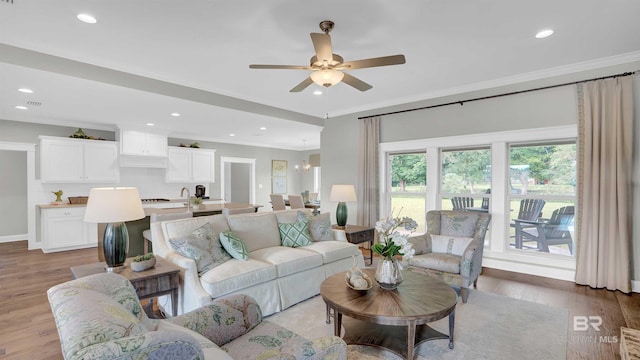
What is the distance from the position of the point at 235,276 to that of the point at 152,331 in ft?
5.45

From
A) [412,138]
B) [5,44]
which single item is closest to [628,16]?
[412,138]

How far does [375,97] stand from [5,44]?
464 centimetres

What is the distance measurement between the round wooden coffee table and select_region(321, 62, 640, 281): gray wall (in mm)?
2913

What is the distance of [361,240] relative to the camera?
4.49 metres

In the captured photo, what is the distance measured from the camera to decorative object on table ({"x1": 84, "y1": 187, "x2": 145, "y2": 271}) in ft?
7.82

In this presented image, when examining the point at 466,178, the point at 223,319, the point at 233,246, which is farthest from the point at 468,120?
the point at 223,319

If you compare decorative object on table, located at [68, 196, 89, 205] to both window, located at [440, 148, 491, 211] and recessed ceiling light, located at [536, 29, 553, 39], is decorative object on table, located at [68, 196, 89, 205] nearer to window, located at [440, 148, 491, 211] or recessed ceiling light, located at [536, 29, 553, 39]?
window, located at [440, 148, 491, 211]

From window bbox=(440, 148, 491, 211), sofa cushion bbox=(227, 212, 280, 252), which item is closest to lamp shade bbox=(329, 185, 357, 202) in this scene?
sofa cushion bbox=(227, 212, 280, 252)

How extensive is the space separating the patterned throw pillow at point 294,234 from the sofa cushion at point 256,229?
0.09 metres

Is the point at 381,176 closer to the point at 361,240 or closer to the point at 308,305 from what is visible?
the point at 361,240

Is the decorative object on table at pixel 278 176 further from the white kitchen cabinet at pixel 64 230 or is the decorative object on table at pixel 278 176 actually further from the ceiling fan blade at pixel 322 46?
the ceiling fan blade at pixel 322 46

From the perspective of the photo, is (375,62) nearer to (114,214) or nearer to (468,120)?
(114,214)

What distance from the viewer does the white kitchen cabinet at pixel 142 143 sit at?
6.31m

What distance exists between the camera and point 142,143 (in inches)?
259
